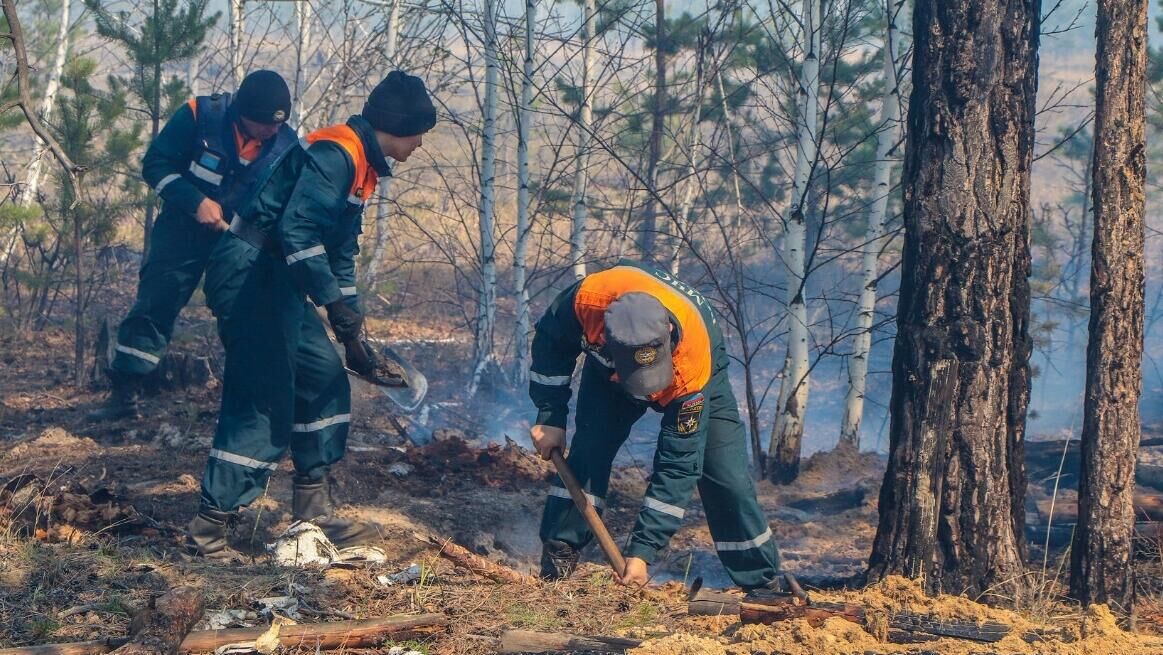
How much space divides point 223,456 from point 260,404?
0.28 meters

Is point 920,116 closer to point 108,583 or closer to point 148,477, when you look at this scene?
point 108,583

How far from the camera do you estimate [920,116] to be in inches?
161

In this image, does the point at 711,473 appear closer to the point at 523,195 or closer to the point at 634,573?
the point at 634,573

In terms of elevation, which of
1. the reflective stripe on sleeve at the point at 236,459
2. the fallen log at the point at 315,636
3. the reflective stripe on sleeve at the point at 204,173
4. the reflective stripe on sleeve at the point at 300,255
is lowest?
the fallen log at the point at 315,636

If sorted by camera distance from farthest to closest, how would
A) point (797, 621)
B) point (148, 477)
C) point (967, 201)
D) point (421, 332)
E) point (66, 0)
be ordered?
point (66, 0), point (421, 332), point (148, 477), point (967, 201), point (797, 621)

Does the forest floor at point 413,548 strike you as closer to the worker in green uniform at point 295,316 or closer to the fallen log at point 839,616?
the fallen log at point 839,616

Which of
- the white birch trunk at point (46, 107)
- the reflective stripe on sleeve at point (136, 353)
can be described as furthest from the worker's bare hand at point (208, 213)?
the white birch trunk at point (46, 107)

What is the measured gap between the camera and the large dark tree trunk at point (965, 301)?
3.96 m

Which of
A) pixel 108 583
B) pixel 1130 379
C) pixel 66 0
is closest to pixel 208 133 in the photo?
pixel 108 583

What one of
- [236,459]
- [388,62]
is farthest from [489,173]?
[236,459]

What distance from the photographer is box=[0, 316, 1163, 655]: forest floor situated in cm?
339

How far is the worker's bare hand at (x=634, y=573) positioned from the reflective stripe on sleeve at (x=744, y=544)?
579 mm

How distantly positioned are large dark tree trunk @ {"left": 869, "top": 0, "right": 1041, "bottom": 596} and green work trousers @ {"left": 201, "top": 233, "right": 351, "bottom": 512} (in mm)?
2704

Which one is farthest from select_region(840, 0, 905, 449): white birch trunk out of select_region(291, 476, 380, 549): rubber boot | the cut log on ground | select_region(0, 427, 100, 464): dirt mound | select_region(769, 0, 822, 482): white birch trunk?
the cut log on ground
